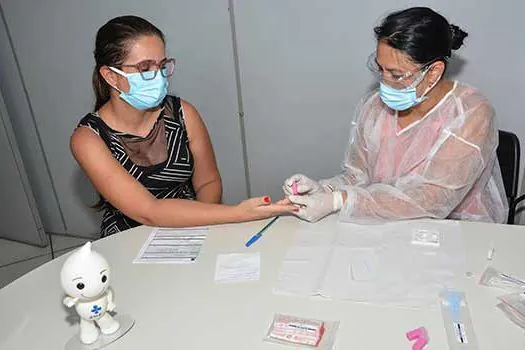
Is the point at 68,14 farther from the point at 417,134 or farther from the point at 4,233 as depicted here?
the point at 417,134

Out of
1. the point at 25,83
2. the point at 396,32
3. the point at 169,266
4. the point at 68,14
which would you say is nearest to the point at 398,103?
the point at 396,32

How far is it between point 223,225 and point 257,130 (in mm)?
941

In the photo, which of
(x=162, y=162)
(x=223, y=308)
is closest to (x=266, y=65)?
(x=162, y=162)

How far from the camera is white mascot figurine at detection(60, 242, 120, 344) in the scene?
948 millimetres

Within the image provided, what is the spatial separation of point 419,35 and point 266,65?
0.90m

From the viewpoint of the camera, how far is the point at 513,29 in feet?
5.97

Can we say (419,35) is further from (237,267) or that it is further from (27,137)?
(27,137)

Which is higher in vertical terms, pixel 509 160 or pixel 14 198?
pixel 509 160

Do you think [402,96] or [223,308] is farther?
[402,96]

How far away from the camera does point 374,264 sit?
3.97 ft

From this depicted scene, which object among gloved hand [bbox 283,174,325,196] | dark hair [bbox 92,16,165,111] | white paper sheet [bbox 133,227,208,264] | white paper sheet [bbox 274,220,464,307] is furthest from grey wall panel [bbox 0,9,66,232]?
white paper sheet [bbox 274,220,464,307]

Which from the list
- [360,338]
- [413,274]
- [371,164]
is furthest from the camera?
[371,164]

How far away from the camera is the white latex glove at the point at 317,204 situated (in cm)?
138

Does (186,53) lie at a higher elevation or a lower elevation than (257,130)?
higher
